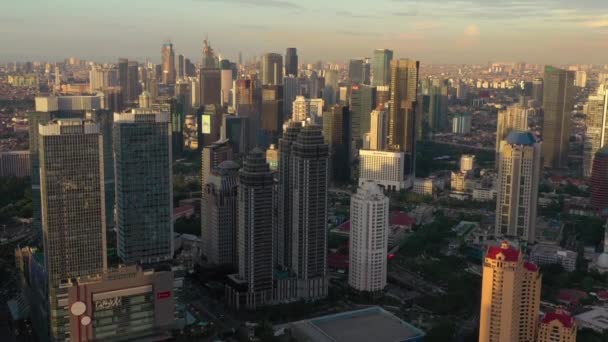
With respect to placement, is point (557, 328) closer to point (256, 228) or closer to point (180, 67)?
point (256, 228)

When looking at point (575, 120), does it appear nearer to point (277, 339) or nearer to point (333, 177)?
point (333, 177)

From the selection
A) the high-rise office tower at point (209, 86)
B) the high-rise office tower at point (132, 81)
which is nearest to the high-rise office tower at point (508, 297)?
the high-rise office tower at point (209, 86)

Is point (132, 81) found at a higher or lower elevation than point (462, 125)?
higher

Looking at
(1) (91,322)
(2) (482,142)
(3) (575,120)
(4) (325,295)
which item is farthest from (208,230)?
(3) (575,120)

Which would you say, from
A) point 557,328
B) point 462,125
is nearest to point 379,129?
point 462,125

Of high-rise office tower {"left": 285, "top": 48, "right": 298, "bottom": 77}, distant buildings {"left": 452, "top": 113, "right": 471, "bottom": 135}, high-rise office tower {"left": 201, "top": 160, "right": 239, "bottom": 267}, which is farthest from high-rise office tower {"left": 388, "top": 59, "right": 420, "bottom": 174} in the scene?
high-rise office tower {"left": 285, "top": 48, "right": 298, "bottom": 77}
